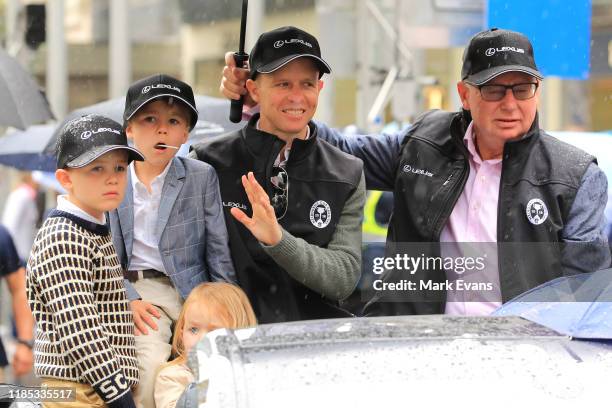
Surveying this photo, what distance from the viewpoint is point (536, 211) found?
12.2 ft

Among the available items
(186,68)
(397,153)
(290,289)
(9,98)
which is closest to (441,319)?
(290,289)

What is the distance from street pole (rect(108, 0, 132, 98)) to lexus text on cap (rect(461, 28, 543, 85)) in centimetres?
477

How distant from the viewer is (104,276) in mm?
3393

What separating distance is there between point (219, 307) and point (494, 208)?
3.12ft

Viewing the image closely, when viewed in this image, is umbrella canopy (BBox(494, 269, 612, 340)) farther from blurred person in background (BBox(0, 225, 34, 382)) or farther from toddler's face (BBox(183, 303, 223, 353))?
blurred person in background (BBox(0, 225, 34, 382))

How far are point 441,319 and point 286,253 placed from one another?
1.05m

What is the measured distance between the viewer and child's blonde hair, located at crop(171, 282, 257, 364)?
3594 millimetres

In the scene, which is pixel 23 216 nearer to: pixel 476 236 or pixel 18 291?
pixel 18 291

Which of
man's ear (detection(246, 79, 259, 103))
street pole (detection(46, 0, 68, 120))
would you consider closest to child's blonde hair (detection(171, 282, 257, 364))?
man's ear (detection(246, 79, 259, 103))

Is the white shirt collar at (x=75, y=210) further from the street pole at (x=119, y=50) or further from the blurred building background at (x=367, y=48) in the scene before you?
the street pole at (x=119, y=50)

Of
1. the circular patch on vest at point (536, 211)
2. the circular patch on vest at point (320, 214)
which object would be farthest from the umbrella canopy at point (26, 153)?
the circular patch on vest at point (536, 211)

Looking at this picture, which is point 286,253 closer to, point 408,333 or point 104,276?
point 104,276

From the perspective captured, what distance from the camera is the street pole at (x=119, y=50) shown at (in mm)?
8671

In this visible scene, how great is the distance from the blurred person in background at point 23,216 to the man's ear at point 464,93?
790 centimetres
